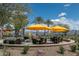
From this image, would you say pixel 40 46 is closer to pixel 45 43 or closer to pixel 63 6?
pixel 45 43

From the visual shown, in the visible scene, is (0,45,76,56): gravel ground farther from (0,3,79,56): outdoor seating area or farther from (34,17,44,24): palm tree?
(34,17,44,24): palm tree

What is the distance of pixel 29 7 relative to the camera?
5.96 m

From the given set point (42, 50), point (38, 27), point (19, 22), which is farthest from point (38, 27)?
point (42, 50)

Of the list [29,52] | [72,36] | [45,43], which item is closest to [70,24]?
[72,36]

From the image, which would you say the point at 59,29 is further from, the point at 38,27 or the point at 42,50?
the point at 42,50

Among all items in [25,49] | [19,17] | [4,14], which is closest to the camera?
[25,49]

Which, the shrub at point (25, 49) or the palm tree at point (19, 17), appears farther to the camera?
the palm tree at point (19, 17)

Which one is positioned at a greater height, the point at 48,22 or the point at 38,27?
the point at 48,22

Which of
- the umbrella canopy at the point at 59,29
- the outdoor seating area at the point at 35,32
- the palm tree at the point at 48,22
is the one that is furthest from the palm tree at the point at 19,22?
the umbrella canopy at the point at 59,29

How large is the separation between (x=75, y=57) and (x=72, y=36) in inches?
21.2

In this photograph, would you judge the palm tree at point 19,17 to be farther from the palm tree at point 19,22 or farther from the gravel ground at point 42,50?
the gravel ground at point 42,50

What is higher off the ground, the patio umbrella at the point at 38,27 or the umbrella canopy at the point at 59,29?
the patio umbrella at the point at 38,27

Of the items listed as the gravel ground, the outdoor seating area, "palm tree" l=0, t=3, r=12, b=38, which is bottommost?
the gravel ground

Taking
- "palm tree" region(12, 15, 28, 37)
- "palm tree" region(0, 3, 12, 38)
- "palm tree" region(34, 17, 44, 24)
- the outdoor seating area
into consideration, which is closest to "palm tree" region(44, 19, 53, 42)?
the outdoor seating area
